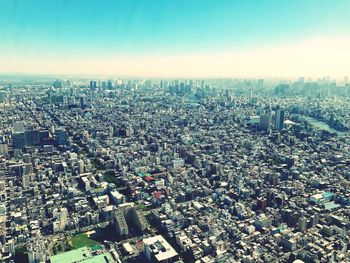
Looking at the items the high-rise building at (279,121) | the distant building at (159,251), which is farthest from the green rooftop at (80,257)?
the high-rise building at (279,121)

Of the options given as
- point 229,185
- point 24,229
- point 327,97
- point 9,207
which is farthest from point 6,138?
point 327,97

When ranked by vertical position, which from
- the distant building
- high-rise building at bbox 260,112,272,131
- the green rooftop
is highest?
high-rise building at bbox 260,112,272,131

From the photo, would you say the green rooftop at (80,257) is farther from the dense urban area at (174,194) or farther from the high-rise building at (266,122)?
the high-rise building at (266,122)

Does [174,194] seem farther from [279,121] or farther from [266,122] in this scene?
[279,121]

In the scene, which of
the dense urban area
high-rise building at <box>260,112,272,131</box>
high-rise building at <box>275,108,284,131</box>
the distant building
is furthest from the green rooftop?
high-rise building at <box>275,108,284,131</box>

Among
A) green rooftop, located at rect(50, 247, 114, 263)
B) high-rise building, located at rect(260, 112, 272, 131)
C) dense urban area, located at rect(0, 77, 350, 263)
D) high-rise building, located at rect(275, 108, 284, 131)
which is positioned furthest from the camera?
high-rise building, located at rect(275, 108, 284, 131)

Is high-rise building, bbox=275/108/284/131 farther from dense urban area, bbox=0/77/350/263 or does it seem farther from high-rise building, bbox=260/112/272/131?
high-rise building, bbox=260/112/272/131

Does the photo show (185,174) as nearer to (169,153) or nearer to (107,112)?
(169,153)

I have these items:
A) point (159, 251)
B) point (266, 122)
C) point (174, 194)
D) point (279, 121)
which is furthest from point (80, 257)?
point (279, 121)
